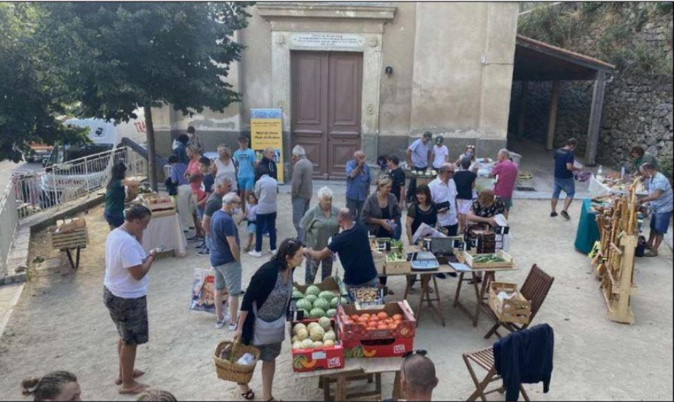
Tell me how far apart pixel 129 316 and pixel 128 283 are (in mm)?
333

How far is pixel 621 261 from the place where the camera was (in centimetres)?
657

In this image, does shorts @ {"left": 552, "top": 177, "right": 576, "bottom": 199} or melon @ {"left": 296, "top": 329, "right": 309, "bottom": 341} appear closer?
melon @ {"left": 296, "top": 329, "right": 309, "bottom": 341}

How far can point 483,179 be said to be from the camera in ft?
39.0

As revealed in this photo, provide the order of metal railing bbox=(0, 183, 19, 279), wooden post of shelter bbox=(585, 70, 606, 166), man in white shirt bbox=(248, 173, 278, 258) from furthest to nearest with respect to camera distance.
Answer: wooden post of shelter bbox=(585, 70, 606, 166), man in white shirt bbox=(248, 173, 278, 258), metal railing bbox=(0, 183, 19, 279)

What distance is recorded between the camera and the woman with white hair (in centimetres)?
655

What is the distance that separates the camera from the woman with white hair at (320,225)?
6551 millimetres

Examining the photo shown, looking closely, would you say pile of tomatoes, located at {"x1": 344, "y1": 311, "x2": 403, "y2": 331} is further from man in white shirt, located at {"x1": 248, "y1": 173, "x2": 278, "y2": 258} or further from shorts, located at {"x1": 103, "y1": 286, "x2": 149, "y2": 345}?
man in white shirt, located at {"x1": 248, "y1": 173, "x2": 278, "y2": 258}

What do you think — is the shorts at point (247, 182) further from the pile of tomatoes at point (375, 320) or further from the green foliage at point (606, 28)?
the green foliage at point (606, 28)

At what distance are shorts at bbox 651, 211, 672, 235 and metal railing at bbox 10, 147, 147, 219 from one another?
32.5 feet

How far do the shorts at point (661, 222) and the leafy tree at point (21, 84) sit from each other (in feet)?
34.7

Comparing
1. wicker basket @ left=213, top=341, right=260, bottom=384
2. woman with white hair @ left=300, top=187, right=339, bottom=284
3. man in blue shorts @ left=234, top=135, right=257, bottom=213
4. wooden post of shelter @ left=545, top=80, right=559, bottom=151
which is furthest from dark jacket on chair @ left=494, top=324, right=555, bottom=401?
wooden post of shelter @ left=545, top=80, right=559, bottom=151

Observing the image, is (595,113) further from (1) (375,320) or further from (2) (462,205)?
(1) (375,320)

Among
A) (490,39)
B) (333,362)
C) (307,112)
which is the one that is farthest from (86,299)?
(490,39)

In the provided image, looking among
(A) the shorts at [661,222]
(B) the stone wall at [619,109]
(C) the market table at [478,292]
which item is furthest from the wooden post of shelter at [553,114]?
(C) the market table at [478,292]
